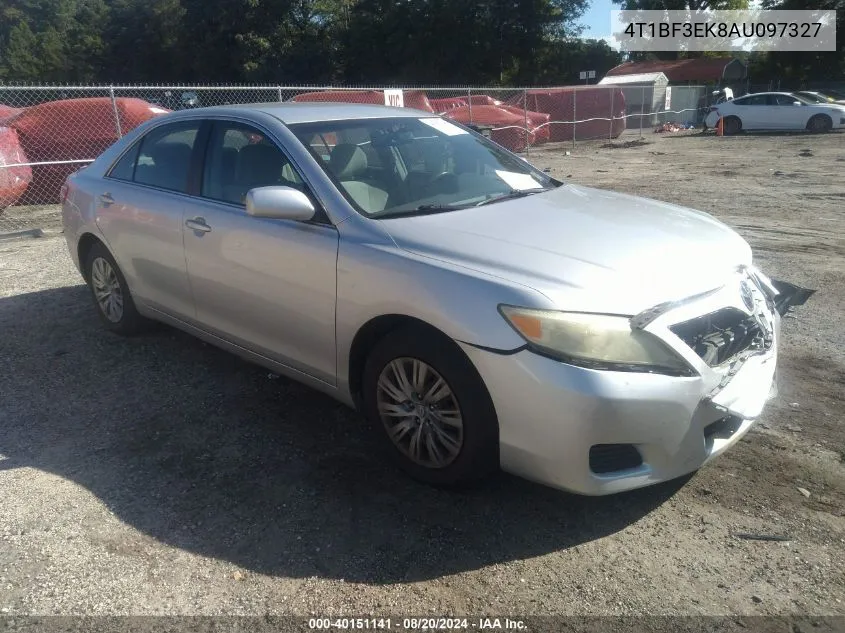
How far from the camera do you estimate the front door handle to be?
166 inches

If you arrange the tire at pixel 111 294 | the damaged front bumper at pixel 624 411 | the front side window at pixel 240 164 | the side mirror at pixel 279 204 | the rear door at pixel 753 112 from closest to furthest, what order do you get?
the damaged front bumper at pixel 624 411
the side mirror at pixel 279 204
the front side window at pixel 240 164
the tire at pixel 111 294
the rear door at pixel 753 112

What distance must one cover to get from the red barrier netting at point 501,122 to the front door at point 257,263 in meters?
14.9

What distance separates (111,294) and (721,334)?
14.2 ft

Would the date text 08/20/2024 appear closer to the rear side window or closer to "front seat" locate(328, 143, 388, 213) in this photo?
"front seat" locate(328, 143, 388, 213)

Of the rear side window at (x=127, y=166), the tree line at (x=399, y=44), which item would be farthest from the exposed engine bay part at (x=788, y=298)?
the tree line at (x=399, y=44)

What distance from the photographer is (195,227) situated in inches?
169

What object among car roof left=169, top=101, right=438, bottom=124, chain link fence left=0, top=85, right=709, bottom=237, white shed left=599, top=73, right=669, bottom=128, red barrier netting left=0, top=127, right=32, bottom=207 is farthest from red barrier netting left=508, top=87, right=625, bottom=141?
car roof left=169, top=101, right=438, bottom=124

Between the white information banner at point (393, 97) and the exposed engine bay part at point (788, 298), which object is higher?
the white information banner at point (393, 97)

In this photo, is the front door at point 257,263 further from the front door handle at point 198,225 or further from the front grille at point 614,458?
the front grille at point 614,458

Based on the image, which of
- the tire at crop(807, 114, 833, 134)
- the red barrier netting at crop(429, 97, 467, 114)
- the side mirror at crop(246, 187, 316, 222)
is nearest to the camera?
the side mirror at crop(246, 187, 316, 222)

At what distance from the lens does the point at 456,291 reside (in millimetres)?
2986

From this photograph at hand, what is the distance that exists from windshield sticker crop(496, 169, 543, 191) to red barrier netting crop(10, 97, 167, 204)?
9574mm

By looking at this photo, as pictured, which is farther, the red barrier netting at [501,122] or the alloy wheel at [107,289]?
the red barrier netting at [501,122]

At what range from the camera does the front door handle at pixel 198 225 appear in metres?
4.21
